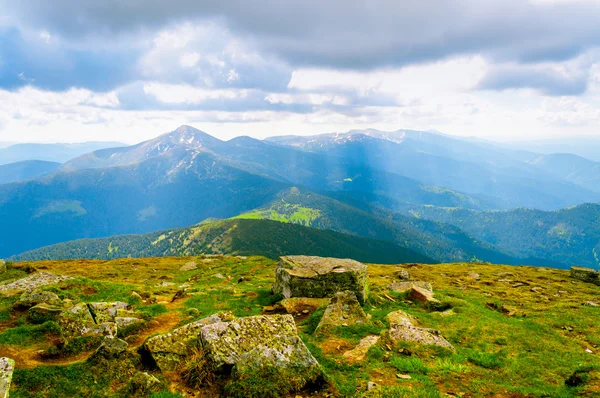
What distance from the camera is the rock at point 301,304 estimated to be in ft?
73.5

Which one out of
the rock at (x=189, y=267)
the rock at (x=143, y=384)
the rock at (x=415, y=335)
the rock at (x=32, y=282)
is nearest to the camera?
the rock at (x=143, y=384)

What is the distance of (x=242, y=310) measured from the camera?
909 inches

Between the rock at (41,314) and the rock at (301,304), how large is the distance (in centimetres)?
1376

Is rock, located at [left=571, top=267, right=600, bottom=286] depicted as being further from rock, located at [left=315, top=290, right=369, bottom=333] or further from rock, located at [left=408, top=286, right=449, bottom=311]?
rock, located at [left=315, top=290, right=369, bottom=333]

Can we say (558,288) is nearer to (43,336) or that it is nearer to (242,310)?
(242,310)

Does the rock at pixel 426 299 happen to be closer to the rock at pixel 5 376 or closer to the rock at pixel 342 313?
the rock at pixel 342 313

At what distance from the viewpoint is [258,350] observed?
442 inches

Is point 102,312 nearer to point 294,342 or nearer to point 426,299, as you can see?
point 294,342

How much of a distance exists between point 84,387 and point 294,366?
6.88 metres

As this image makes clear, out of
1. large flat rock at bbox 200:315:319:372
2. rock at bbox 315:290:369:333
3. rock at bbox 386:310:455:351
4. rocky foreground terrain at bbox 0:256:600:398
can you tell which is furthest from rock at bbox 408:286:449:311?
large flat rock at bbox 200:315:319:372

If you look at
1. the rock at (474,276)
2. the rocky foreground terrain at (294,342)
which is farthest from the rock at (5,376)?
the rock at (474,276)

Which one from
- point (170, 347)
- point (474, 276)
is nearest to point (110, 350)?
point (170, 347)

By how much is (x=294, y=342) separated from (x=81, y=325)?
10.4 metres

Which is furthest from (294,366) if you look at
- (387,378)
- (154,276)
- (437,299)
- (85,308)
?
(154,276)
